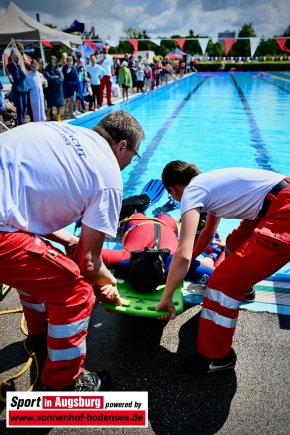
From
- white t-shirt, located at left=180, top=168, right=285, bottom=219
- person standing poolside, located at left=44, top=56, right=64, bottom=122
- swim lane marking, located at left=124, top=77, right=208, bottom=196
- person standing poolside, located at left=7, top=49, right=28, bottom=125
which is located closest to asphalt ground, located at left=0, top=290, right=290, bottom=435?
white t-shirt, located at left=180, top=168, right=285, bottom=219

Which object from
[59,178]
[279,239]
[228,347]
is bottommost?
[228,347]


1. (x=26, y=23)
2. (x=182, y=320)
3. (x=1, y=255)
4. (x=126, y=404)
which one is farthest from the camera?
(x=26, y=23)

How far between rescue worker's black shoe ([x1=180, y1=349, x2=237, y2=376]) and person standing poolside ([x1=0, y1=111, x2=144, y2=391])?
0.72 meters

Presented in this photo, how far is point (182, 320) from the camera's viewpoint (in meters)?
2.81

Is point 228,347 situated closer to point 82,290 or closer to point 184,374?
point 184,374

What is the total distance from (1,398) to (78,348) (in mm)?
651

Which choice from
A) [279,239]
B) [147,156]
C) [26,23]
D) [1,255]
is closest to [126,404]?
[1,255]

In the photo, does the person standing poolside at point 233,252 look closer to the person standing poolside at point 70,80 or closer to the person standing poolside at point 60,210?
the person standing poolside at point 60,210

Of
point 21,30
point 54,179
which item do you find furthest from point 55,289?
point 21,30

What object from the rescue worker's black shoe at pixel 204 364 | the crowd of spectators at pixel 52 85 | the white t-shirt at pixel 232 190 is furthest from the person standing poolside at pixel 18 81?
the rescue worker's black shoe at pixel 204 364

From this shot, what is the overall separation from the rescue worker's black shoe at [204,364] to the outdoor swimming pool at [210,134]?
8.77 ft

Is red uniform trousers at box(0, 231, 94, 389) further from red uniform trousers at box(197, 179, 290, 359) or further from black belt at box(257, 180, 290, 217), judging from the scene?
black belt at box(257, 180, 290, 217)

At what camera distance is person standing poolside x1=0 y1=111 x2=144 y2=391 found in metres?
1.68

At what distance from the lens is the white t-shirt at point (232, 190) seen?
2283mm
